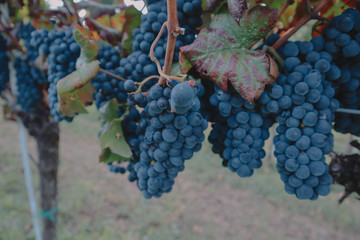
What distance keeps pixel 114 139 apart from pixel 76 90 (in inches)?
7.7

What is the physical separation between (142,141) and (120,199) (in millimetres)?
3967

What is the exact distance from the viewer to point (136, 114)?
77cm

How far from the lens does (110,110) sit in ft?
2.64

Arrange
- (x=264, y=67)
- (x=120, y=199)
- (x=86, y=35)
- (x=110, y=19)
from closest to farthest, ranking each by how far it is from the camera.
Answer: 1. (x=264, y=67)
2. (x=86, y=35)
3. (x=110, y=19)
4. (x=120, y=199)

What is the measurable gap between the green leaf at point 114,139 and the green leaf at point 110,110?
0.05 metres

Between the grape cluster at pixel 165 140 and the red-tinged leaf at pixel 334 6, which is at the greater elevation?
the red-tinged leaf at pixel 334 6

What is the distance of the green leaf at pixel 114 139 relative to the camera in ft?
2.40

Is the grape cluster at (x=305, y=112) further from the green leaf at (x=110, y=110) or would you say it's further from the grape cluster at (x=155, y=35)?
the green leaf at (x=110, y=110)

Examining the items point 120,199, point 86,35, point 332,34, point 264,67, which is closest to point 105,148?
point 86,35

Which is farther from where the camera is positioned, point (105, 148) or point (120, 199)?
point (120, 199)

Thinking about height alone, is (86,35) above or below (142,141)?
above

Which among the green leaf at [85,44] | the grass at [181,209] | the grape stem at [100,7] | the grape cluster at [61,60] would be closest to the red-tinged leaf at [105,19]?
the grape stem at [100,7]

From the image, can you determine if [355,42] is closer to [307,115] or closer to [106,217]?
[307,115]

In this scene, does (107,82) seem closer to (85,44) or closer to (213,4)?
(85,44)
